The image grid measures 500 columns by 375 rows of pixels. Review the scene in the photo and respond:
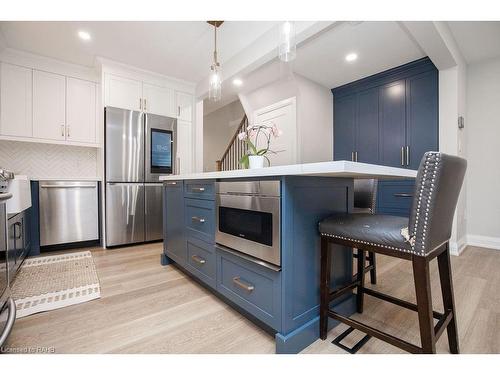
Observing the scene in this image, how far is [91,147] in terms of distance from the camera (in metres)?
3.50

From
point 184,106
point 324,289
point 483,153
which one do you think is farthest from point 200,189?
point 483,153

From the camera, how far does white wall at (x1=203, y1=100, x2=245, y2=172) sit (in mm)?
6305

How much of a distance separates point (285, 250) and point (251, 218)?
0.91 ft

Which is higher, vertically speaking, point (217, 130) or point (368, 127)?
point (217, 130)

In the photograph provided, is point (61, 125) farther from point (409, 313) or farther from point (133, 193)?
point (409, 313)

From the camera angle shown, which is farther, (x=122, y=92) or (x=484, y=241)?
(x=122, y=92)

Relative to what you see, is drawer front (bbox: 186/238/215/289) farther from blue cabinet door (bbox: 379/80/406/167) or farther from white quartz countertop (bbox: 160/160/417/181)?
blue cabinet door (bbox: 379/80/406/167)

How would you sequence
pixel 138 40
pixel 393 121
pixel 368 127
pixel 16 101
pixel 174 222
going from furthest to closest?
1. pixel 368 127
2. pixel 393 121
3. pixel 16 101
4. pixel 138 40
5. pixel 174 222

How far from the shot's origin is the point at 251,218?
1.26 m

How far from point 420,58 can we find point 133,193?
4.17 meters

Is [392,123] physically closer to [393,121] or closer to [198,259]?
[393,121]

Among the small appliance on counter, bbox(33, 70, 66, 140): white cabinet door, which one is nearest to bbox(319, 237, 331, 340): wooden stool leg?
the small appliance on counter

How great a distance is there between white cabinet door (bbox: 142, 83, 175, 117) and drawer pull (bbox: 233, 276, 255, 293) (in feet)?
9.75
